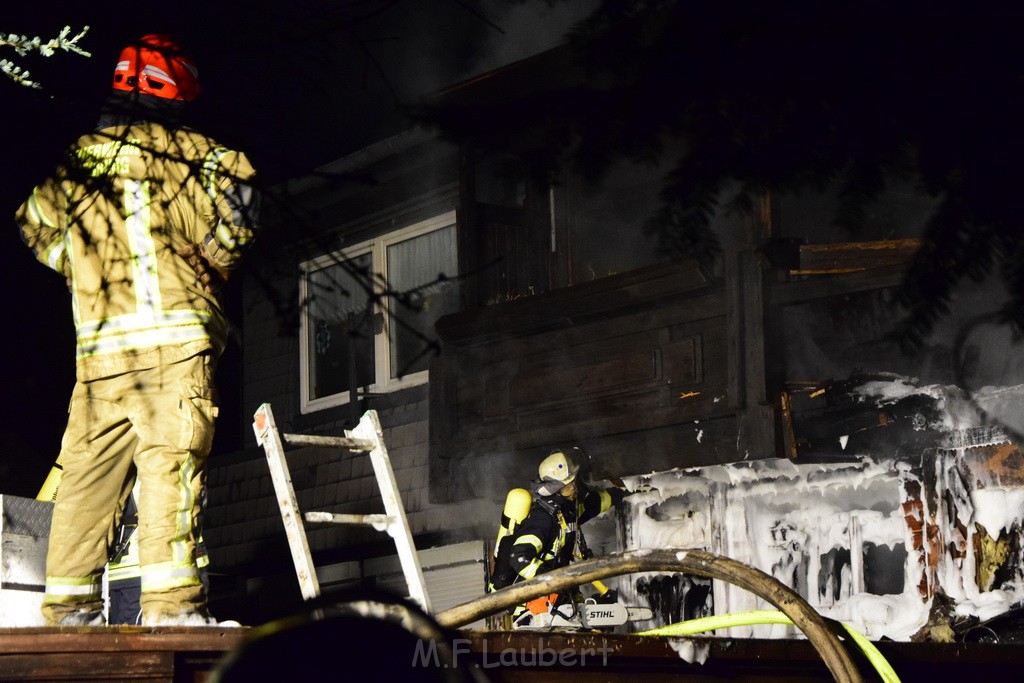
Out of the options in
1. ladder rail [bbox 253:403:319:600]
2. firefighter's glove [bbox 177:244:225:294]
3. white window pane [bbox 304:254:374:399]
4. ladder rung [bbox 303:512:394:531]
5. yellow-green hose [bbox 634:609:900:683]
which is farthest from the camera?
white window pane [bbox 304:254:374:399]

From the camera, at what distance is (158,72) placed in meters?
4.17

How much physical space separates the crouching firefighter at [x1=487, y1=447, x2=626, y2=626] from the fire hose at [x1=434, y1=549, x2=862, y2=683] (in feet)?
16.2

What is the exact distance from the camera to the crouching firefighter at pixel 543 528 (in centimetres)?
806

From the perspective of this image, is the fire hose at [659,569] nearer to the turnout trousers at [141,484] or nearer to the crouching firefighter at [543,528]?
the turnout trousers at [141,484]

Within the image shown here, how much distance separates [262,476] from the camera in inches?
527

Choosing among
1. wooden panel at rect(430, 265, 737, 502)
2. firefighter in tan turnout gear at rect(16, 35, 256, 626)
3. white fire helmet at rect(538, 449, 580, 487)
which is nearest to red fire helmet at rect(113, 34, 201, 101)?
firefighter in tan turnout gear at rect(16, 35, 256, 626)

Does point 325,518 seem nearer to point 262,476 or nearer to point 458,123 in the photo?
point 458,123

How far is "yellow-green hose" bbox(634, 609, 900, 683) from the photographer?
3242 millimetres

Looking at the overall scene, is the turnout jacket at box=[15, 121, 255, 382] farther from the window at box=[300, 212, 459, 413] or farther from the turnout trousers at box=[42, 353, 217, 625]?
the window at box=[300, 212, 459, 413]

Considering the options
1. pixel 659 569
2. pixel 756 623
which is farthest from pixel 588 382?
pixel 659 569

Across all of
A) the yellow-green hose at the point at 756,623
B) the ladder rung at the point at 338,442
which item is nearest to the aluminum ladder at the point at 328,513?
the ladder rung at the point at 338,442

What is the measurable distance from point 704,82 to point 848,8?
49cm

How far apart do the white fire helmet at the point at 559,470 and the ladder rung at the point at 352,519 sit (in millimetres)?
3137

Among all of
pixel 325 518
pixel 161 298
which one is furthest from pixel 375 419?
pixel 161 298
